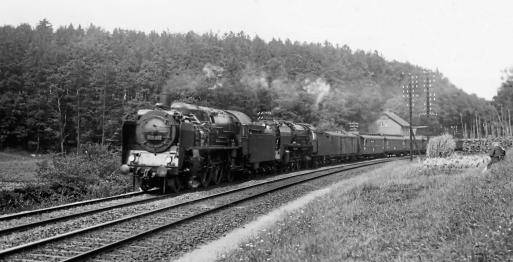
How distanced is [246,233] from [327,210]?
2315mm

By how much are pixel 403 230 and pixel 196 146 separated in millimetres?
10788

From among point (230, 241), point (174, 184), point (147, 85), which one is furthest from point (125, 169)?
point (147, 85)

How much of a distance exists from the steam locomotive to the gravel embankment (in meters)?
3.39

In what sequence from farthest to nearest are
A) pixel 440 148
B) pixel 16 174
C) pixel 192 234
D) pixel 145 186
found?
pixel 440 148 → pixel 16 174 → pixel 145 186 → pixel 192 234

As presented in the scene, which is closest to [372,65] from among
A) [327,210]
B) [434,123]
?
[434,123]

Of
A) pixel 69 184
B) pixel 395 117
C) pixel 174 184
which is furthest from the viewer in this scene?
pixel 395 117

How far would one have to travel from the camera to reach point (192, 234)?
10305mm

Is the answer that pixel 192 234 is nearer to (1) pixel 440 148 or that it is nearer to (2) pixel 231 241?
(2) pixel 231 241

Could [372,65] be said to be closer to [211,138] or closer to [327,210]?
[211,138]

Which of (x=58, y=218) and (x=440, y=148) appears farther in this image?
(x=440, y=148)

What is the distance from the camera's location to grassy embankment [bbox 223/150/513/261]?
249 inches

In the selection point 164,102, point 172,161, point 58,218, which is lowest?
point 58,218

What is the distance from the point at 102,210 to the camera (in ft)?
42.3

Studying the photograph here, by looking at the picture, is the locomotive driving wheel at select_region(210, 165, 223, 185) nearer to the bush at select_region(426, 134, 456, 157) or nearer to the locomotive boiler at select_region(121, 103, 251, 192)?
the locomotive boiler at select_region(121, 103, 251, 192)
